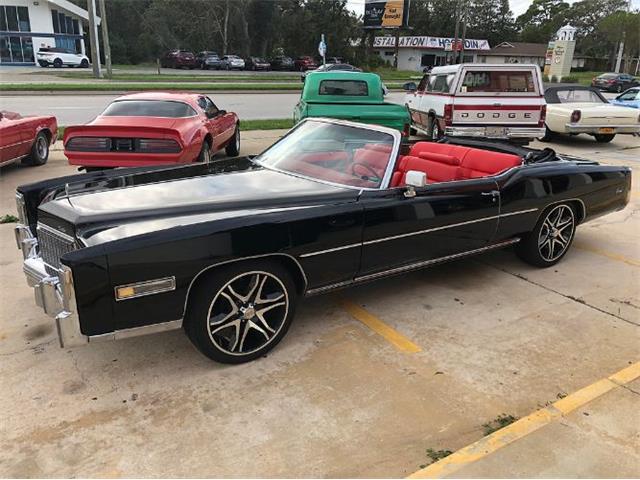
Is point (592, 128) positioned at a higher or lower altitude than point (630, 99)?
lower

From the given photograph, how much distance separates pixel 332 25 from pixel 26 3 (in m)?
30.1

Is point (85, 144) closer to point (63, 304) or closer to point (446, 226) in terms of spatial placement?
point (63, 304)

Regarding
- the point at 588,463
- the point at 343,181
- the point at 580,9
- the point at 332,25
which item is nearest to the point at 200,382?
the point at 343,181

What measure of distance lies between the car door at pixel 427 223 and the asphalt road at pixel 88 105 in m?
12.6

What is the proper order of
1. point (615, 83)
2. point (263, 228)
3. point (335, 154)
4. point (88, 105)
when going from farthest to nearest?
1. point (615, 83)
2. point (88, 105)
3. point (335, 154)
4. point (263, 228)

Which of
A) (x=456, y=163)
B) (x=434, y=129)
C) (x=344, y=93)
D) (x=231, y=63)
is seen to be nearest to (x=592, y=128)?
(x=434, y=129)

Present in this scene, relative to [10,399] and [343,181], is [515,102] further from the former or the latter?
[10,399]

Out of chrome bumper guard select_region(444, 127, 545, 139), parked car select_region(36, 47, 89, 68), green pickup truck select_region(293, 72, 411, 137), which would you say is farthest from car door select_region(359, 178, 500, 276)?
parked car select_region(36, 47, 89, 68)

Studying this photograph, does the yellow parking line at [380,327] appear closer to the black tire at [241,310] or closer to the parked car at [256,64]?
the black tire at [241,310]

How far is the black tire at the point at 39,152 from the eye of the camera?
358 inches

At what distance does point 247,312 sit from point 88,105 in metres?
17.7

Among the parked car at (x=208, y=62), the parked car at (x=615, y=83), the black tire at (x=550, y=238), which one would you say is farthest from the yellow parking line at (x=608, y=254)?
the parked car at (x=208, y=62)

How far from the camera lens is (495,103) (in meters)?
10.8

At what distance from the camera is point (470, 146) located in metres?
5.92
